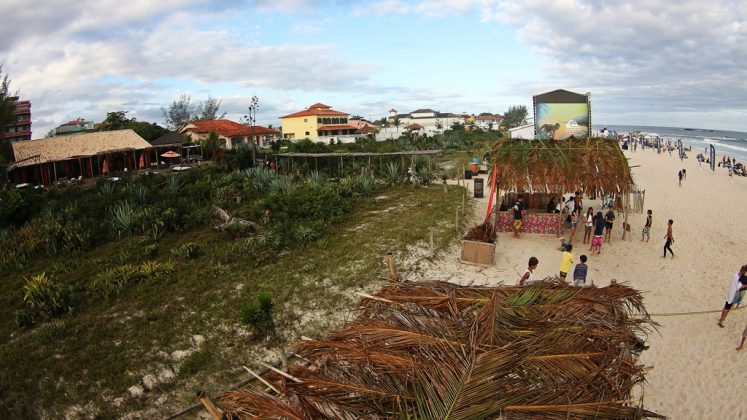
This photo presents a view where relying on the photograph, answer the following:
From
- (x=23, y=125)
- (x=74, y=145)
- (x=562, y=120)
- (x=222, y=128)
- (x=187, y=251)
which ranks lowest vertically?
(x=187, y=251)

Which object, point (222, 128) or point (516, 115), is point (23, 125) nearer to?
point (222, 128)

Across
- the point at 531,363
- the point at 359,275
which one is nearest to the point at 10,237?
the point at 359,275

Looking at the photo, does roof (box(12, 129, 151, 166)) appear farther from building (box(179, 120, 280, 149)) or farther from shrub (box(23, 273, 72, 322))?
shrub (box(23, 273, 72, 322))

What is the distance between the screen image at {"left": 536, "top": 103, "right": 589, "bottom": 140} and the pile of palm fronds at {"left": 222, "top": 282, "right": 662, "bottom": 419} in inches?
624

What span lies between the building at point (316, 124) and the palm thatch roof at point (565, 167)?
34.8 metres

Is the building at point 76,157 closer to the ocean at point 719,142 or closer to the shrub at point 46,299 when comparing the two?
the shrub at point 46,299

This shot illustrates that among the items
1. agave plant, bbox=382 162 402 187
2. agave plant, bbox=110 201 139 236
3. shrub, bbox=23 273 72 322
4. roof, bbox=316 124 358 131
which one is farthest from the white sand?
roof, bbox=316 124 358 131

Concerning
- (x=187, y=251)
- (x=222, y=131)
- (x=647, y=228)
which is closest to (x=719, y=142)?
(x=222, y=131)

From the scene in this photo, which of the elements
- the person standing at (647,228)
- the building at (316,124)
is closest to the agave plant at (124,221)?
the person standing at (647,228)

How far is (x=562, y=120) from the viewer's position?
60.5ft

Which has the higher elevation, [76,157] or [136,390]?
[76,157]

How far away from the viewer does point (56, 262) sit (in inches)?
448

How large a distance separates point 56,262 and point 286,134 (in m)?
41.2

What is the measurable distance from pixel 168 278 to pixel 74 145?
18.6 meters
